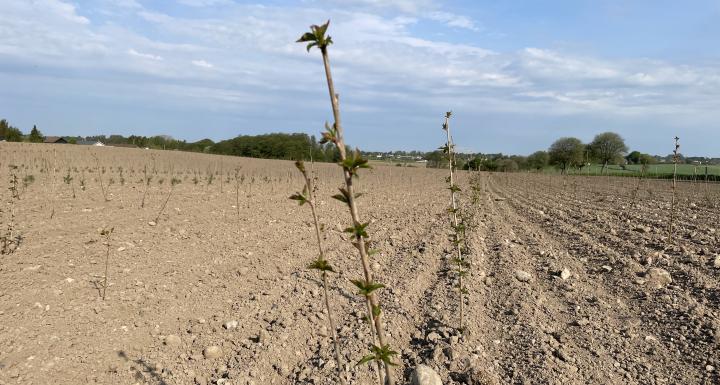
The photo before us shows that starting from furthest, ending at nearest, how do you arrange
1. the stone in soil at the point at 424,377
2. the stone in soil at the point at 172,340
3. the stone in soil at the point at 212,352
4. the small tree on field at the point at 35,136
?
the small tree on field at the point at 35,136 → the stone in soil at the point at 172,340 → the stone in soil at the point at 212,352 → the stone in soil at the point at 424,377

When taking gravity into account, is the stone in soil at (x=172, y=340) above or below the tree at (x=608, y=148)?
below

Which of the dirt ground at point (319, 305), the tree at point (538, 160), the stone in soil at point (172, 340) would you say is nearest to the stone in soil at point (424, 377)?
the dirt ground at point (319, 305)

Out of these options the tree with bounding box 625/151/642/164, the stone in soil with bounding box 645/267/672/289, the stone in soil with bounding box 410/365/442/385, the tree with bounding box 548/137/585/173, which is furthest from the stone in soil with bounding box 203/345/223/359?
the tree with bounding box 625/151/642/164

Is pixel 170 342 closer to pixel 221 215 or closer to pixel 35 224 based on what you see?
pixel 35 224

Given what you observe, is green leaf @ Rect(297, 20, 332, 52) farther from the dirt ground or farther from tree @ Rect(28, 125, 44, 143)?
tree @ Rect(28, 125, 44, 143)

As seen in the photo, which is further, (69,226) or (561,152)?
(561,152)

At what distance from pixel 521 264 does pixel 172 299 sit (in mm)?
4057

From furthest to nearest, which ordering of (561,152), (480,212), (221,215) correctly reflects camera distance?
(561,152)
(480,212)
(221,215)

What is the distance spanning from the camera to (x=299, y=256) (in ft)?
21.0

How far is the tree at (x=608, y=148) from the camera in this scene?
58.6 metres

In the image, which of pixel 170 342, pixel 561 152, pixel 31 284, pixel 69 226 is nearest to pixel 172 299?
pixel 170 342

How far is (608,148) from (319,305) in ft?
205

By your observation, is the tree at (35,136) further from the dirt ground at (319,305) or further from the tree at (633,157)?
the tree at (633,157)

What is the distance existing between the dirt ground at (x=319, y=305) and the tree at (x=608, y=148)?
55.6 metres
